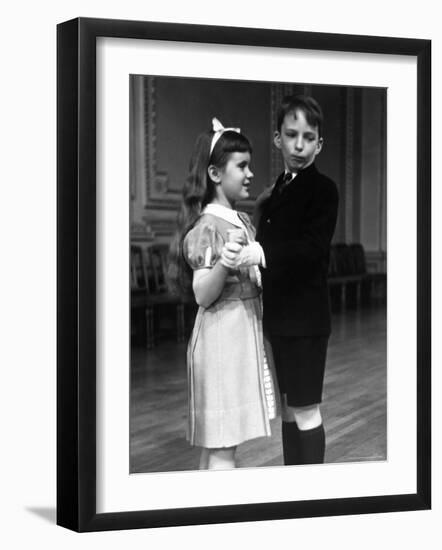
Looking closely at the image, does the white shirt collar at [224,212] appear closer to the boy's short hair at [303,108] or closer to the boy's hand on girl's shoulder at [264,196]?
the boy's hand on girl's shoulder at [264,196]

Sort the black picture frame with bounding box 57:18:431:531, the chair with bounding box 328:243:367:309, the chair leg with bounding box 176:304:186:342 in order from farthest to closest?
the chair with bounding box 328:243:367:309 → the chair leg with bounding box 176:304:186:342 → the black picture frame with bounding box 57:18:431:531

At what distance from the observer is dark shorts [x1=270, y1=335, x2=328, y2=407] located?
21.0 ft

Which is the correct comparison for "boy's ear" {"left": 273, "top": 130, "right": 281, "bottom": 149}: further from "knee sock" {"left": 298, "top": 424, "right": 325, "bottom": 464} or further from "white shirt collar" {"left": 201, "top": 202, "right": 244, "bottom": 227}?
"knee sock" {"left": 298, "top": 424, "right": 325, "bottom": 464}

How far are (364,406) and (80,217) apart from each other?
1708mm

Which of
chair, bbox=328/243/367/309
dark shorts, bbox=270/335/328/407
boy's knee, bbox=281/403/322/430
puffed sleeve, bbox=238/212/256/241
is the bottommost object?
boy's knee, bbox=281/403/322/430

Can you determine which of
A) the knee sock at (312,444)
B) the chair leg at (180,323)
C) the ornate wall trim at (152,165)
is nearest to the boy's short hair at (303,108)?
the ornate wall trim at (152,165)

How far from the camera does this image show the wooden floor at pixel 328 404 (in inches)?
240

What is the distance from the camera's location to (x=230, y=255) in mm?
6234

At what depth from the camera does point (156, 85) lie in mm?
6078

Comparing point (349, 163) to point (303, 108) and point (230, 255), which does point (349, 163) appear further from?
point (230, 255)

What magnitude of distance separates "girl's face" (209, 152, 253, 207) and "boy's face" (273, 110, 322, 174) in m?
0.19

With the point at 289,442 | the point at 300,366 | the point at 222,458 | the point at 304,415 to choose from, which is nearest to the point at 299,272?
the point at 300,366

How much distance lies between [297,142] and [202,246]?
0.70 meters

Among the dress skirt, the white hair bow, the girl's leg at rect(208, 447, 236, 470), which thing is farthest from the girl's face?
the girl's leg at rect(208, 447, 236, 470)
